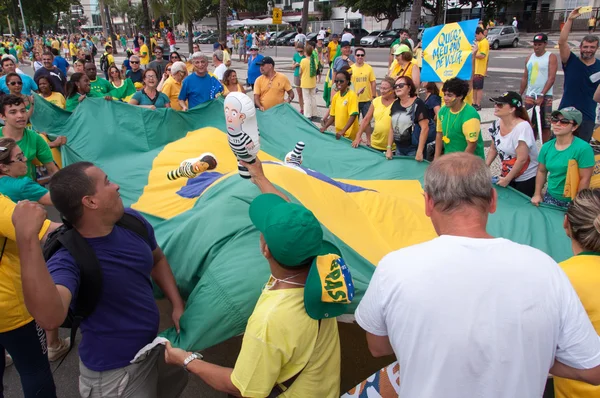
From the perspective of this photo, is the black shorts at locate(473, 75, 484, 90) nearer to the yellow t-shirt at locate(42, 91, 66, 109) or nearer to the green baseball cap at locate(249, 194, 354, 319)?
the yellow t-shirt at locate(42, 91, 66, 109)

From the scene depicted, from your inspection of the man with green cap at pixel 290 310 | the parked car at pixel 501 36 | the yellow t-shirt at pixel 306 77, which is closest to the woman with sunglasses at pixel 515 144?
the man with green cap at pixel 290 310

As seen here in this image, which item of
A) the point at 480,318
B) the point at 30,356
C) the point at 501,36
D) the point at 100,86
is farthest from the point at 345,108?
the point at 501,36

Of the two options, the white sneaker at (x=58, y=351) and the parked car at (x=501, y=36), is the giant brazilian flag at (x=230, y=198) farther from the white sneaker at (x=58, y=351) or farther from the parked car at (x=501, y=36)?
the parked car at (x=501, y=36)

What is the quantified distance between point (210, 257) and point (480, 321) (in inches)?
63.0

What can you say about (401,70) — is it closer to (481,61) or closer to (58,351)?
(481,61)

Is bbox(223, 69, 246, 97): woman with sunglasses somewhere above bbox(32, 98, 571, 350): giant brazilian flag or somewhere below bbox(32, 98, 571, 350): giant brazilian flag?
above

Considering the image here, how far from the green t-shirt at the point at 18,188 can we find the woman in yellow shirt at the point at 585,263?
3004mm

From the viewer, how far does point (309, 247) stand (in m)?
1.61

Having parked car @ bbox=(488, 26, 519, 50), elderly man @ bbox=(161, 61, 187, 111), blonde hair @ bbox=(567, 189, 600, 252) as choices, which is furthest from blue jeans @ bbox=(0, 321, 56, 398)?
parked car @ bbox=(488, 26, 519, 50)

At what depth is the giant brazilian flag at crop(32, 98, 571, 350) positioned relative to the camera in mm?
2326

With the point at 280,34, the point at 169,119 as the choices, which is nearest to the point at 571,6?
the point at 280,34

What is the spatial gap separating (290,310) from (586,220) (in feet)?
4.30

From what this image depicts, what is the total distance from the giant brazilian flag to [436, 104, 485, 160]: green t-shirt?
1.41 ft

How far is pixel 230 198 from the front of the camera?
286 centimetres
